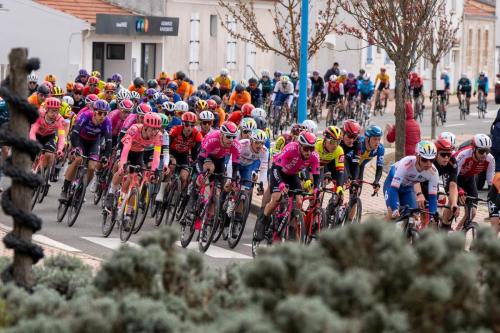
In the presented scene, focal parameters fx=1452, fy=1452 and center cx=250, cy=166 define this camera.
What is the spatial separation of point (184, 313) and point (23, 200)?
142cm

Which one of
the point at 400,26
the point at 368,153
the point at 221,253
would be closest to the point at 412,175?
the point at 221,253

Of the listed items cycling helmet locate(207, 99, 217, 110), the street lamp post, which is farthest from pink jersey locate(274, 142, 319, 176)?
cycling helmet locate(207, 99, 217, 110)

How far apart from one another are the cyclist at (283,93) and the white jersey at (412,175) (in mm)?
21040

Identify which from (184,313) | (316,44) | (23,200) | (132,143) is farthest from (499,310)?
(316,44)

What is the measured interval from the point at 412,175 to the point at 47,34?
31.4 meters

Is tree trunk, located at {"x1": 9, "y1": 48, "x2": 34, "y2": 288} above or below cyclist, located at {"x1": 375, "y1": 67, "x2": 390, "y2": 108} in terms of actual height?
below

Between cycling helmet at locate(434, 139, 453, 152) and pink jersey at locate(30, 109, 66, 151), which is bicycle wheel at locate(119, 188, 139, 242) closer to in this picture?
pink jersey at locate(30, 109, 66, 151)

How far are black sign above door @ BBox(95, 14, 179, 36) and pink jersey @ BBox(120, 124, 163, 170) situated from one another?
2914cm

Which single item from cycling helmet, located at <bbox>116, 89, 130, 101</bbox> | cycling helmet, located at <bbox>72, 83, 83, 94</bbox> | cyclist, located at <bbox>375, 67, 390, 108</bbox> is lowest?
cycling helmet, located at <bbox>116, 89, 130, 101</bbox>

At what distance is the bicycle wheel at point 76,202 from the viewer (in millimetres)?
18938

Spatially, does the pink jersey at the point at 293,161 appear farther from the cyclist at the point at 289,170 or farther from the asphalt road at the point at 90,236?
the asphalt road at the point at 90,236

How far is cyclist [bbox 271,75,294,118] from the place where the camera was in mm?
37156

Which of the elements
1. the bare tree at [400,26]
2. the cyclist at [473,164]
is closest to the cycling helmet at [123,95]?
the bare tree at [400,26]

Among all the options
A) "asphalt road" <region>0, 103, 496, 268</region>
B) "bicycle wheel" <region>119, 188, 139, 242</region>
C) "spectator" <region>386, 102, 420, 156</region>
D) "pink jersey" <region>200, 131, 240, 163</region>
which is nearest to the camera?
"asphalt road" <region>0, 103, 496, 268</region>
